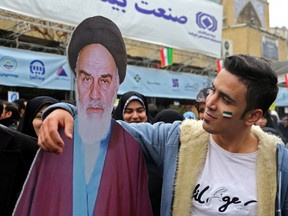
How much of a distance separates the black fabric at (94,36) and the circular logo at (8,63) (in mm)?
3860

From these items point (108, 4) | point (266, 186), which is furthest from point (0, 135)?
point (108, 4)

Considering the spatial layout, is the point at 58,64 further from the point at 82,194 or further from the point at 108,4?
the point at 82,194

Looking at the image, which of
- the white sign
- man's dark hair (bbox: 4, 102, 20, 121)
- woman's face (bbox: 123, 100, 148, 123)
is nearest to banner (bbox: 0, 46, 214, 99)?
the white sign

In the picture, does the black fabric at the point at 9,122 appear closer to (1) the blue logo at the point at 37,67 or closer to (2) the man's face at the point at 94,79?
(2) the man's face at the point at 94,79

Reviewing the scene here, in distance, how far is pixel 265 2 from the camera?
18641mm

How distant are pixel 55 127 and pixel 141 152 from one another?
28 cm

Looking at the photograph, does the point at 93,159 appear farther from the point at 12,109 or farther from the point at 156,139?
the point at 12,109

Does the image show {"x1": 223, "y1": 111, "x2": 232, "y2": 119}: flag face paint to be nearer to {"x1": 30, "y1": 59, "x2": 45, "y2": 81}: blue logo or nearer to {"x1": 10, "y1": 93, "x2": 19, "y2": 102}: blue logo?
{"x1": 10, "y1": 93, "x2": 19, "y2": 102}: blue logo

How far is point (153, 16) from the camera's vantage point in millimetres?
6738

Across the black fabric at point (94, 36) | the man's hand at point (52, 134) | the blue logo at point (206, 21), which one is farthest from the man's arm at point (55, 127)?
the blue logo at point (206, 21)

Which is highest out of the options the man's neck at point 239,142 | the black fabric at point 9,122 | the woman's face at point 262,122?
the woman's face at point 262,122

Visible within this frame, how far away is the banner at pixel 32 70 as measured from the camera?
4.74 metres

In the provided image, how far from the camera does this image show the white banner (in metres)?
5.09

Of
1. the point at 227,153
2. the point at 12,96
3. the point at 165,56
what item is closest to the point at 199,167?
the point at 227,153
